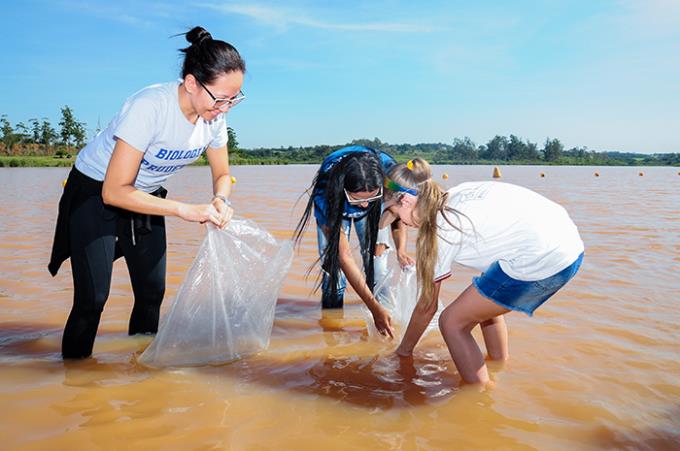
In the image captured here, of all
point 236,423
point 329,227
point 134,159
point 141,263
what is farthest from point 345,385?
point 134,159

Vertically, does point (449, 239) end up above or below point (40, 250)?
above

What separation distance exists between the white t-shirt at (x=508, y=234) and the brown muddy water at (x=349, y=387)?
700 mm

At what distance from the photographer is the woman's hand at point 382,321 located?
3551mm

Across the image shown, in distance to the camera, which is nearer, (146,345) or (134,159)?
(134,159)

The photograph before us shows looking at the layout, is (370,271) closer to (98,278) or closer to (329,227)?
(329,227)

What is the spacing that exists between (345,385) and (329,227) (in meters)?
0.95

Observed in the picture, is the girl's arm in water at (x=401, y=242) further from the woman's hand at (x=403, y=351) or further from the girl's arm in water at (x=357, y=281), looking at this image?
Answer: the woman's hand at (x=403, y=351)

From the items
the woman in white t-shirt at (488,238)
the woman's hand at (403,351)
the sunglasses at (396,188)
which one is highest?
the sunglasses at (396,188)

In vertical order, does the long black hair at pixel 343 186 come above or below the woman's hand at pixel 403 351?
above

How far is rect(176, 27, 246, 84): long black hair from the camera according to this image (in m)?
2.56

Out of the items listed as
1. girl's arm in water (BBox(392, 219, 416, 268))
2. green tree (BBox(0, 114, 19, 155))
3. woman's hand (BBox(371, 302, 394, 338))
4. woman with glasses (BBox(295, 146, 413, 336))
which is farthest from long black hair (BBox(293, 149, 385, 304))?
green tree (BBox(0, 114, 19, 155))

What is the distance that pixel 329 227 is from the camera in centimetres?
338

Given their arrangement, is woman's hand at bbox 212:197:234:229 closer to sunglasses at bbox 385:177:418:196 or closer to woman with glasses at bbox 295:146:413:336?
woman with glasses at bbox 295:146:413:336

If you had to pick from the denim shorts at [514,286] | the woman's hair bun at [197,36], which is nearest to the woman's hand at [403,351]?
the denim shorts at [514,286]
